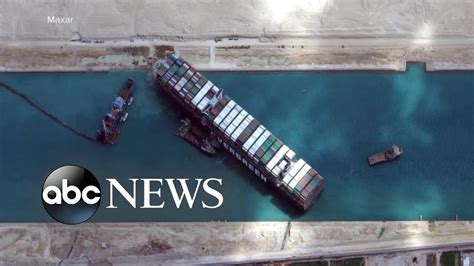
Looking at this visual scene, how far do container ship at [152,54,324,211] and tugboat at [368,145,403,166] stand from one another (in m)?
7.48

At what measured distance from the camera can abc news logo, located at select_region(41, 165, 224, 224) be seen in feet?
202

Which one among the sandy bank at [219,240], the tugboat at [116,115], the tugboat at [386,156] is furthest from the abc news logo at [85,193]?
the tugboat at [386,156]

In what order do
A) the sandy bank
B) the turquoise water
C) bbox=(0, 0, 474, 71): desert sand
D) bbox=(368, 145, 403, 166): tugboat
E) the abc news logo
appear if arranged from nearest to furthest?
the abc news logo
the sandy bank
the turquoise water
bbox=(368, 145, 403, 166): tugboat
bbox=(0, 0, 474, 71): desert sand

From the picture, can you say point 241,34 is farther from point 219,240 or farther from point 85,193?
point 85,193

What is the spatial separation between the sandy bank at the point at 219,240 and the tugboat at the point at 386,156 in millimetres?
7656

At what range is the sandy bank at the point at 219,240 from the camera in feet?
207

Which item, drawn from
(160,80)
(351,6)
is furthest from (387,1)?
(160,80)

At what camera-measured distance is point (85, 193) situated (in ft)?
202

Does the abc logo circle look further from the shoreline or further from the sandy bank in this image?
the shoreline

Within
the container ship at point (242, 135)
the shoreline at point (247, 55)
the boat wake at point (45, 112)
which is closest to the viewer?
the container ship at point (242, 135)

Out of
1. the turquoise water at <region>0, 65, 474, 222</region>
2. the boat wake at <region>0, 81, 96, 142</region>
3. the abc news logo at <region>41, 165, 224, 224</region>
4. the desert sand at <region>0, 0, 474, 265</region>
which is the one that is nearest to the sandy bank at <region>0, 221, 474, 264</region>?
the turquoise water at <region>0, 65, 474, 222</region>

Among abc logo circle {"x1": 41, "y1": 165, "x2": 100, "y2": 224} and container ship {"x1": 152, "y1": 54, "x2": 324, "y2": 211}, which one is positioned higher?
container ship {"x1": 152, "y1": 54, "x2": 324, "y2": 211}

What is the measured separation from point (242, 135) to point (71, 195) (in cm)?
2081

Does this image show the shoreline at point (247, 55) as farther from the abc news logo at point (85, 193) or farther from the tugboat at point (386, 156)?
the abc news logo at point (85, 193)
